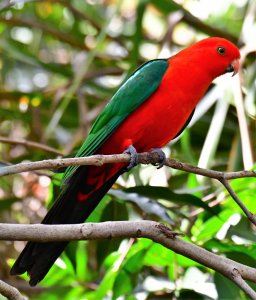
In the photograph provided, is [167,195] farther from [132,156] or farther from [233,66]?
[233,66]

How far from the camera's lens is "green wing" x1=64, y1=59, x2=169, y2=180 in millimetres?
2908

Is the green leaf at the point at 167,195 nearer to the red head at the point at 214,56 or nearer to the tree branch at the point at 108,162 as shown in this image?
the tree branch at the point at 108,162

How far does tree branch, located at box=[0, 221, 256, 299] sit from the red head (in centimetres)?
137

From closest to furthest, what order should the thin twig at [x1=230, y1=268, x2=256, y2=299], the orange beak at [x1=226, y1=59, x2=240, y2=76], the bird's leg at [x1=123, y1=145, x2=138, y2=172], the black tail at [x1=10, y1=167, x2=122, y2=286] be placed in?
the thin twig at [x1=230, y1=268, x2=256, y2=299] → the black tail at [x1=10, y1=167, x2=122, y2=286] → the bird's leg at [x1=123, y1=145, x2=138, y2=172] → the orange beak at [x1=226, y1=59, x2=240, y2=76]

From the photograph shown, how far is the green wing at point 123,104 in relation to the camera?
9.54 ft

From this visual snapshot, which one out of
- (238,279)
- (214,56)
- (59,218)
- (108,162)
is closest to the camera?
(238,279)

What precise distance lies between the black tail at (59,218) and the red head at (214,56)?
0.65 meters

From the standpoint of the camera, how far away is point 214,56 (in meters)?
3.22

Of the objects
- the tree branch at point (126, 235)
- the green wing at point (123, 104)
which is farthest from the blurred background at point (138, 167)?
the tree branch at point (126, 235)

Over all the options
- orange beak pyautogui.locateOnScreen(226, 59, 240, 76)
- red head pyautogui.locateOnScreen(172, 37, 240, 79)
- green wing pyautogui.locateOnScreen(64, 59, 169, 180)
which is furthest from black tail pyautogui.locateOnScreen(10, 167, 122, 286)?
orange beak pyautogui.locateOnScreen(226, 59, 240, 76)

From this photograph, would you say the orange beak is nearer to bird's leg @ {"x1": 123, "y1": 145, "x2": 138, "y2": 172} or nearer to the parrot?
the parrot

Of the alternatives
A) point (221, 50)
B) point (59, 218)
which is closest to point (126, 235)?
point (59, 218)

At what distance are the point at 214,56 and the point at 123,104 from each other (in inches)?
21.0

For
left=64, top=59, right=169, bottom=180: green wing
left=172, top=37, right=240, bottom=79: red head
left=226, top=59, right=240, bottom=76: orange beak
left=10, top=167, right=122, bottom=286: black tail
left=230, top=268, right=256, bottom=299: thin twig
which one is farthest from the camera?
left=226, top=59, right=240, bottom=76: orange beak
